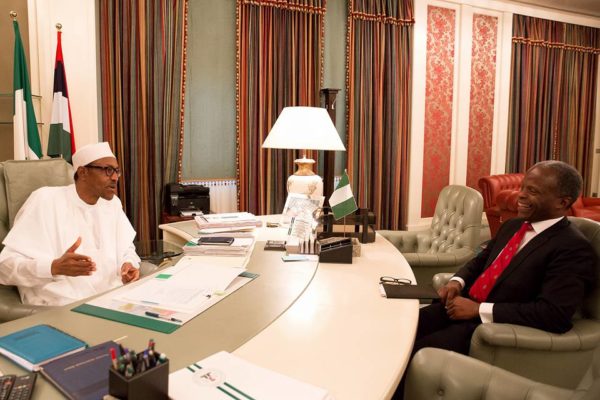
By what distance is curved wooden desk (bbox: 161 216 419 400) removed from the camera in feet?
3.61

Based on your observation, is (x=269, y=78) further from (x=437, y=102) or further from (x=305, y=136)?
(x=437, y=102)

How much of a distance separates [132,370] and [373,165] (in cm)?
469

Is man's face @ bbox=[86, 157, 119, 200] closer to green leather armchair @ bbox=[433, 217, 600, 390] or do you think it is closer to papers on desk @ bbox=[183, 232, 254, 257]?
papers on desk @ bbox=[183, 232, 254, 257]

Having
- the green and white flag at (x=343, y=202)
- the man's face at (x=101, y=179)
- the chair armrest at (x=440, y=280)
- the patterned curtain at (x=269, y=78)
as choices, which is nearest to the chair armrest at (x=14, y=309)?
the man's face at (x=101, y=179)

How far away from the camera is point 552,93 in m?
6.53

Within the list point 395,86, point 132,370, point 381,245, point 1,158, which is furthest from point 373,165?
point 132,370

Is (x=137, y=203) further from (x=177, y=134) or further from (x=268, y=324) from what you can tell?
(x=268, y=324)

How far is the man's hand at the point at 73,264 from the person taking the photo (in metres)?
1.66

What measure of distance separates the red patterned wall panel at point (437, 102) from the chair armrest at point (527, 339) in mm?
4243

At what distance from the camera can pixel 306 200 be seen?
2.73 metres

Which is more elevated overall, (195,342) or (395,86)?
(395,86)

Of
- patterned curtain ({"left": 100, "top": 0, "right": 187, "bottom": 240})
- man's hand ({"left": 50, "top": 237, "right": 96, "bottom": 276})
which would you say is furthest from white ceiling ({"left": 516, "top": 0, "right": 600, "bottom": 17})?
man's hand ({"left": 50, "top": 237, "right": 96, "bottom": 276})

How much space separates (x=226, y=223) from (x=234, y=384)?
1600mm

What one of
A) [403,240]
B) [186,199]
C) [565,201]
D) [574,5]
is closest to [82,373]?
[565,201]
